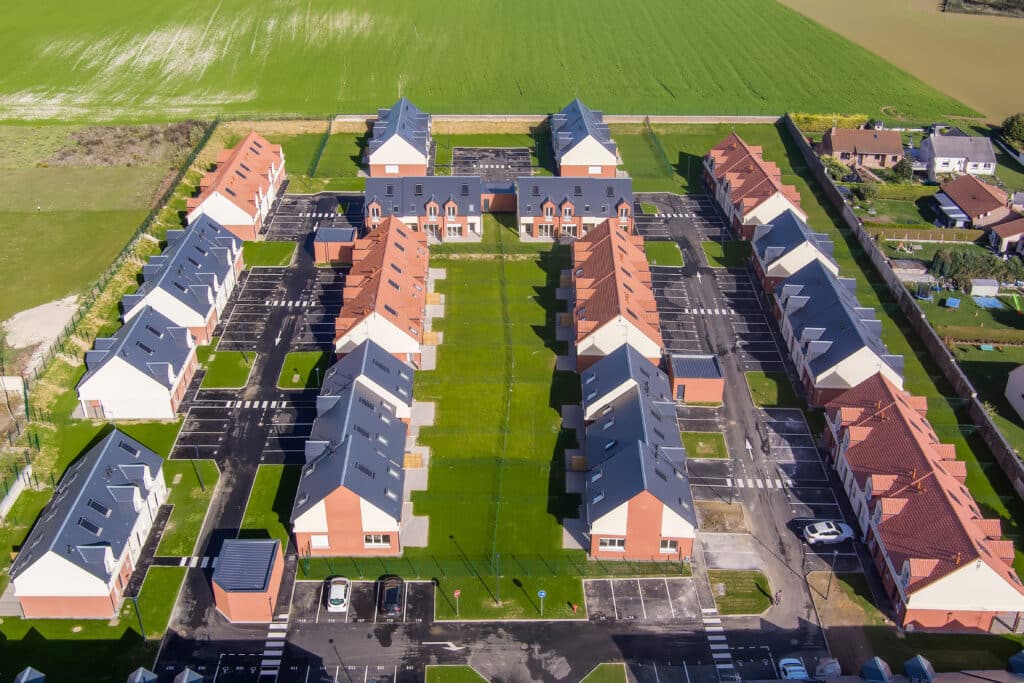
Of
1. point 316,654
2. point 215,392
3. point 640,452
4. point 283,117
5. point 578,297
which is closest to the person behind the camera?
point 316,654

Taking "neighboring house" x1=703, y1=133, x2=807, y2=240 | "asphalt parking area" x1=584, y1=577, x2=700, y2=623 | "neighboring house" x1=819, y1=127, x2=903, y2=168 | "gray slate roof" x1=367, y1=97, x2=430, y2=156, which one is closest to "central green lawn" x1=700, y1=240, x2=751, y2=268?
"neighboring house" x1=703, y1=133, x2=807, y2=240

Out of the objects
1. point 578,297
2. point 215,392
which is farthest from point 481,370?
point 215,392

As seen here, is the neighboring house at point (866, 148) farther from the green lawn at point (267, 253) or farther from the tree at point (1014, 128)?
the green lawn at point (267, 253)

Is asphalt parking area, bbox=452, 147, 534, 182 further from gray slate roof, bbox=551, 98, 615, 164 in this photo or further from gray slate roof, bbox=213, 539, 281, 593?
gray slate roof, bbox=213, 539, 281, 593

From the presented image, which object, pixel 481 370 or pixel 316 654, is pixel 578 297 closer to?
pixel 481 370

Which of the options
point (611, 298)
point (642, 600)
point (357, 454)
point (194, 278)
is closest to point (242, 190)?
point (194, 278)

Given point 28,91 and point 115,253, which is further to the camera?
point 28,91
